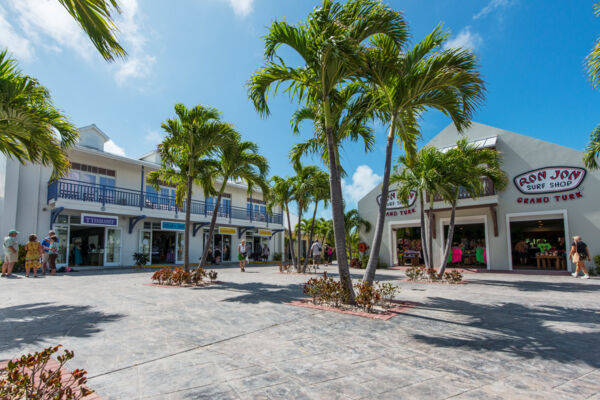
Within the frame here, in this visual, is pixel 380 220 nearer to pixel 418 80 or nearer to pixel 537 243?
pixel 418 80

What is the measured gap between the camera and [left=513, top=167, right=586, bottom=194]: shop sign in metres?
13.4

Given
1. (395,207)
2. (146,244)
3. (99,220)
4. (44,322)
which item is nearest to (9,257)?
(99,220)

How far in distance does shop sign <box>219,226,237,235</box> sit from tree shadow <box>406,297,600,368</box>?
18564mm

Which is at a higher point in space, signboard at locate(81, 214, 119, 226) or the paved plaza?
signboard at locate(81, 214, 119, 226)

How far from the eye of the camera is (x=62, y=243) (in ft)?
50.3

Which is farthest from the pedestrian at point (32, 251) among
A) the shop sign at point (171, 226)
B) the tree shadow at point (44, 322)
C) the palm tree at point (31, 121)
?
the shop sign at point (171, 226)

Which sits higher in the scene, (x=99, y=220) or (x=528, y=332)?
(x=99, y=220)

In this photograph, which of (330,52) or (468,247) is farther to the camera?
(468,247)

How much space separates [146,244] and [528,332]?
18.7 meters

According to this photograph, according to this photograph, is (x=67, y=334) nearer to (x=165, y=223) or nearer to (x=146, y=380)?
(x=146, y=380)

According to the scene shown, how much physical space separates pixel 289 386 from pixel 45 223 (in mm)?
16630

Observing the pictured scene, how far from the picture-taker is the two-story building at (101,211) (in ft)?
47.1

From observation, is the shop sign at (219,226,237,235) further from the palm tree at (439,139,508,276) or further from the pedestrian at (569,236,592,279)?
the pedestrian at (569,236,592,279)

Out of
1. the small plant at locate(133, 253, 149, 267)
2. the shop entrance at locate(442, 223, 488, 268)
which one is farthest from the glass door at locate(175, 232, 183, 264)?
the shop entrance at locate(442, 223, 488, 268)
